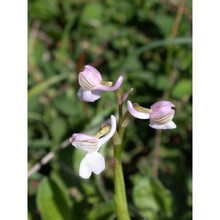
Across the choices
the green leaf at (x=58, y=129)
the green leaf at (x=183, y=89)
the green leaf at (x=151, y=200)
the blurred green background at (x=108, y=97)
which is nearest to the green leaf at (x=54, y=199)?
the blurred green background at (x=108, y=97)

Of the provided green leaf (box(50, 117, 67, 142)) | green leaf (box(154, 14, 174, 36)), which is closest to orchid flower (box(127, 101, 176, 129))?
green leaf (box(50, 117, 67, 142))

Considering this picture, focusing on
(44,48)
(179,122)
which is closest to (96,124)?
(179,122)

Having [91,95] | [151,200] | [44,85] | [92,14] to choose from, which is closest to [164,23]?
[92,14]

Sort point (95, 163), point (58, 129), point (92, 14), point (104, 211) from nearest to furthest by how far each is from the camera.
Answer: point (95, 163)
point (104, 211)
point (58, 129)
point (92, 14)

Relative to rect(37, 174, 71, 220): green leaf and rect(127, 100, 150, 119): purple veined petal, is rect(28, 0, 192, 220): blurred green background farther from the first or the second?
rect(127, 100, 150, 119): purple veined petal

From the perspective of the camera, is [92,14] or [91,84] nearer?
[91,84]

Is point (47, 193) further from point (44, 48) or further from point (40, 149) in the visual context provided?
point (44, 48)

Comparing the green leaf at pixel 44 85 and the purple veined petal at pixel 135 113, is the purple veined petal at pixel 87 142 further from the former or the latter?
the green leaf at pixel 44 85

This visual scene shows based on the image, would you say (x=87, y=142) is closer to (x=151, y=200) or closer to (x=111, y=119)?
(x=111, y=119)
